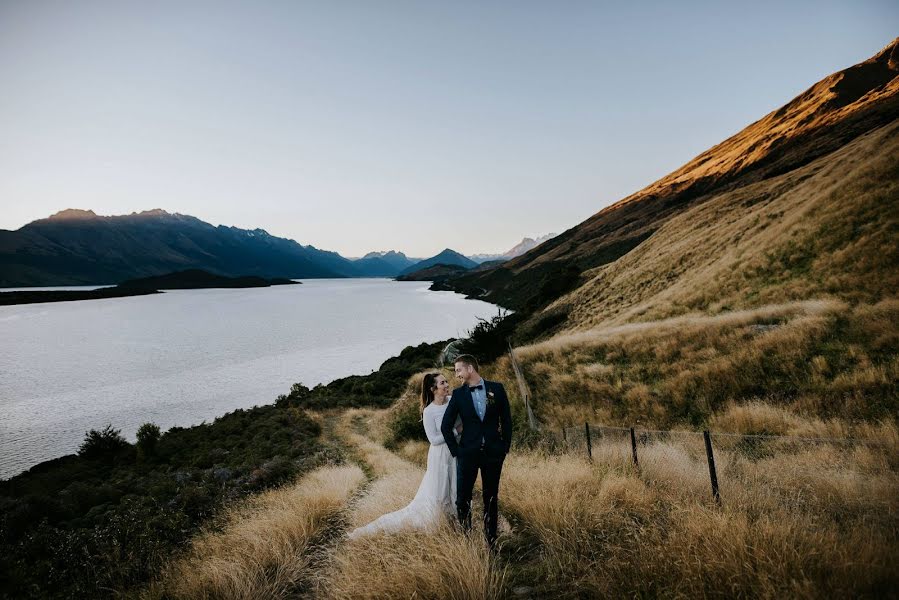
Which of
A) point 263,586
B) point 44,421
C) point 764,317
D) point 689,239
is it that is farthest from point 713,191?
point 44,421

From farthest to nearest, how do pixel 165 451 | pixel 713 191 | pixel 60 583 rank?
pixel 713 191, pixel 165 451, pixel 60 583

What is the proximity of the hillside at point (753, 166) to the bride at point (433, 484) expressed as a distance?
3276 cm

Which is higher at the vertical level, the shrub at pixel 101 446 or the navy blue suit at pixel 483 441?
the navy blue suit at pixel 483 441

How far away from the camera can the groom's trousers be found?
4.40 metres

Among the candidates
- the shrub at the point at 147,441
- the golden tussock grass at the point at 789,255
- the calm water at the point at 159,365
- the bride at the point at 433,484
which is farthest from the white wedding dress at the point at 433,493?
the calm water at the point at 159,365

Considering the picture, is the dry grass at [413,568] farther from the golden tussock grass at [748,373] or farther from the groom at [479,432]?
the golden tussock grass at [748,373]

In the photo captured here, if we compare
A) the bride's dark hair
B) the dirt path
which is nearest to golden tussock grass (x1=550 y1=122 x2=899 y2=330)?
the bride's dark hair

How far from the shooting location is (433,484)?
5.15 meters

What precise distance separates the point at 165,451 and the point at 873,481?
2661cm

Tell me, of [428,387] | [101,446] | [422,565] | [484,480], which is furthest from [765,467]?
[101,446]

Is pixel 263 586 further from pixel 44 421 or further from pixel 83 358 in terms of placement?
pixel 83 358

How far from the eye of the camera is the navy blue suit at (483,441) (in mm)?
4352

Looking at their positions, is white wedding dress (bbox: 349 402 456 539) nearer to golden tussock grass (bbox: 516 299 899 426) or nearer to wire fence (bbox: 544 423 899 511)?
wire fence (bbox: 544 423 899 511)

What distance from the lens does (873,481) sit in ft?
16.0
